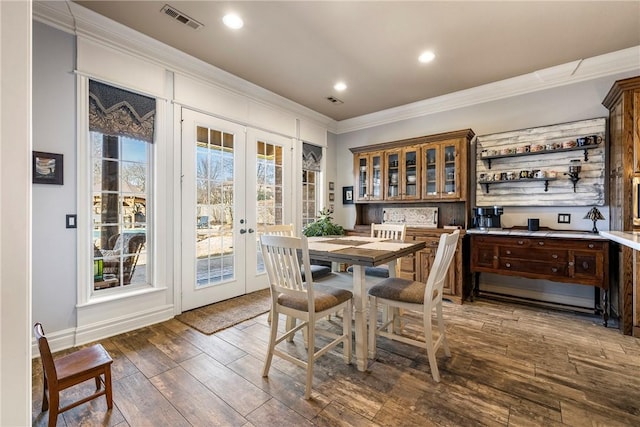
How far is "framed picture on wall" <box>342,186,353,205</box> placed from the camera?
5.38 m

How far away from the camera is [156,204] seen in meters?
3.00

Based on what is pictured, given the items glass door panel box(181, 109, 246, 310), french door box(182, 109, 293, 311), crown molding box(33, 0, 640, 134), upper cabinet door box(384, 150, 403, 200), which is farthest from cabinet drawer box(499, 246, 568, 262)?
glass door panel box(181, 109, 246, 310)

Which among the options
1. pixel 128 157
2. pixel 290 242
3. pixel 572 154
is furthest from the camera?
pixel 572 154

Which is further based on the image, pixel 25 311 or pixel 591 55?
pixel 591 55

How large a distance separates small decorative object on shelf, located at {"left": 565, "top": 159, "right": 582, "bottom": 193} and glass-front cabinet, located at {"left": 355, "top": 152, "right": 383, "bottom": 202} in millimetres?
2305

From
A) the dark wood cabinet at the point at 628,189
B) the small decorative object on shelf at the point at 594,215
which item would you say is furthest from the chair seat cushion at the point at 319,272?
the small decorative object on shelf at the point at 594,215

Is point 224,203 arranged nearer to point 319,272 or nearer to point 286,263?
point 319,272

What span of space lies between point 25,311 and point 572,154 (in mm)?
4616

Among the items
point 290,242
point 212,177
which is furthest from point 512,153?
point 212,177

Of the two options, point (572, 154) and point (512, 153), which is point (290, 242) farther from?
point (572, 154)

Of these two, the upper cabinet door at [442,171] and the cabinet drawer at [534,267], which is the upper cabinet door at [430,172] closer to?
the upper cabinet door at [442,171]

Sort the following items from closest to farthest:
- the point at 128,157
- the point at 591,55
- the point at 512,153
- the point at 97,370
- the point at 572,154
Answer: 1. the point at 97,370
2. the point at 128,157
3. the point at 591,55
4. the point at 572,154
5. the point at 512,153

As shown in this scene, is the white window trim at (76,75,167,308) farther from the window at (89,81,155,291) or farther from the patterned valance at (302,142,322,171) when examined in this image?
the patterned valance at (302,142,322,171)

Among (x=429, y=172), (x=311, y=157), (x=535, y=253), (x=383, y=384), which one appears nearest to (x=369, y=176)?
(x=429, y=172)
